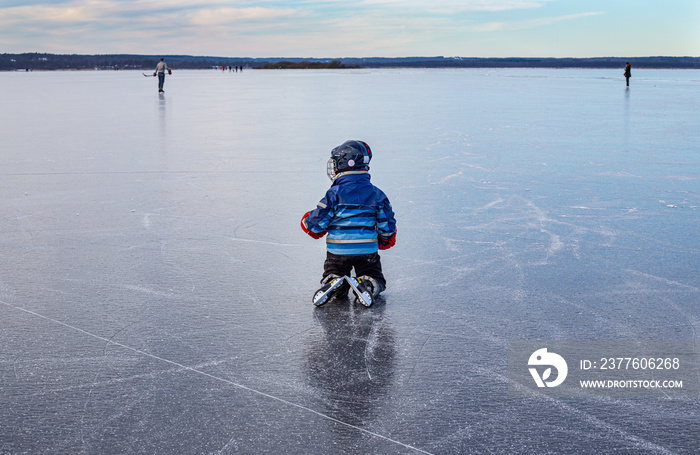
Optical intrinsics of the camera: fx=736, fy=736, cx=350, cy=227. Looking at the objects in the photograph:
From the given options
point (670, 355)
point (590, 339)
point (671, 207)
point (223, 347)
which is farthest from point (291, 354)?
point (671, 207)

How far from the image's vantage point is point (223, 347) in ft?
12.5

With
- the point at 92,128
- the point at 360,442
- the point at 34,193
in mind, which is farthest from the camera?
the point at 92,128

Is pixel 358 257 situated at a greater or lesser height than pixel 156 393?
greater

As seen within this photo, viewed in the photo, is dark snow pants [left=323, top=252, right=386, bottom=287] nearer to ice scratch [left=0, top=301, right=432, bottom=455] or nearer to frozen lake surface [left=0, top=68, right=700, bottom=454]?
frozen lake surface [left=0, top=68, right=700, bottom=454]

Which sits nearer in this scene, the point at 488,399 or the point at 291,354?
the point at 488,399

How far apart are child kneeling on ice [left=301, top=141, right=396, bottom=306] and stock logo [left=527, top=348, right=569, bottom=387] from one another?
1185mm

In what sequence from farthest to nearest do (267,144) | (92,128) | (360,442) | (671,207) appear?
(92,128), (267,144), (671,207), (360,442)

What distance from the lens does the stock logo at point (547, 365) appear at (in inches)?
136

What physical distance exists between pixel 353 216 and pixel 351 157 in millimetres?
381

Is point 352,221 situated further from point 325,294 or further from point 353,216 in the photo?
point 325,294

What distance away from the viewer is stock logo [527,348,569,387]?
11.3ft

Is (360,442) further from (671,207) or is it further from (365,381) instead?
(671,207)

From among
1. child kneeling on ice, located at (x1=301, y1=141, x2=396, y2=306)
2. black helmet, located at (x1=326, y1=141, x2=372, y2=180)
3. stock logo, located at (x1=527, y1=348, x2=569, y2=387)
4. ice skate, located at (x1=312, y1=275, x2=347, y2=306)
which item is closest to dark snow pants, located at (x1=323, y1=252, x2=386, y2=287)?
child kneeling on ice, located at (x1=301, y1=141, x2=396, y2=306)

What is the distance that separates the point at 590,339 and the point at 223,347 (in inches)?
76.6
